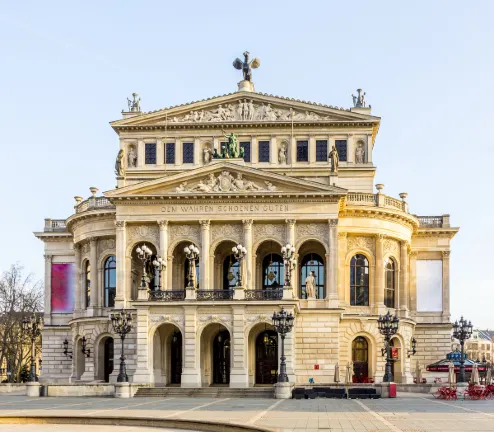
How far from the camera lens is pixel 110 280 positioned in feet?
259

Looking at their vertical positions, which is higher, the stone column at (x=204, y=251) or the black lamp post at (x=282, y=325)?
the stone column at (x=204, y=251)

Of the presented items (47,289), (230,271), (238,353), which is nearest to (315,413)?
(238,353)

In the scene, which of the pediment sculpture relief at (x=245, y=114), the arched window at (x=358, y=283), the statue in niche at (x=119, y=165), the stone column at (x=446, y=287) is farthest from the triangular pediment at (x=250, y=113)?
the stone column at (x=446, y=287)

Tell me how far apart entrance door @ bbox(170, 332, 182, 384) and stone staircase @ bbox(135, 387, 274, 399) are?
9842 millimetres

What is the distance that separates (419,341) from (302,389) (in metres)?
29.6

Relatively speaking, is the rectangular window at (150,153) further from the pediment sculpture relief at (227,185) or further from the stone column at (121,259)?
the pediment sculpture relief at (227,185)

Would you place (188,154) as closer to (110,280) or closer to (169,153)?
(169,153)

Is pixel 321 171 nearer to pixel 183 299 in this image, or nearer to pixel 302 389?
pixel 183 299

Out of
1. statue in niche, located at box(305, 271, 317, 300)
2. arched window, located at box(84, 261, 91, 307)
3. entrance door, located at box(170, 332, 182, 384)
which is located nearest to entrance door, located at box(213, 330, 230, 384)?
entrance door, located at box(170, 332, 182, 384)

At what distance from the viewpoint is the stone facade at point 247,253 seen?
6838cm

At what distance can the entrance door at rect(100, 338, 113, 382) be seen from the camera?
78.3 metres

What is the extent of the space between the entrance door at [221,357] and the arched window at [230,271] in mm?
3976

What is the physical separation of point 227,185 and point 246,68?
50.3 feet

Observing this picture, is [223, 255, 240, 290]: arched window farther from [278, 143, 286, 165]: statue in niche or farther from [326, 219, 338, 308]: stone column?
[278, 143, 286, 165]: statue in niche
